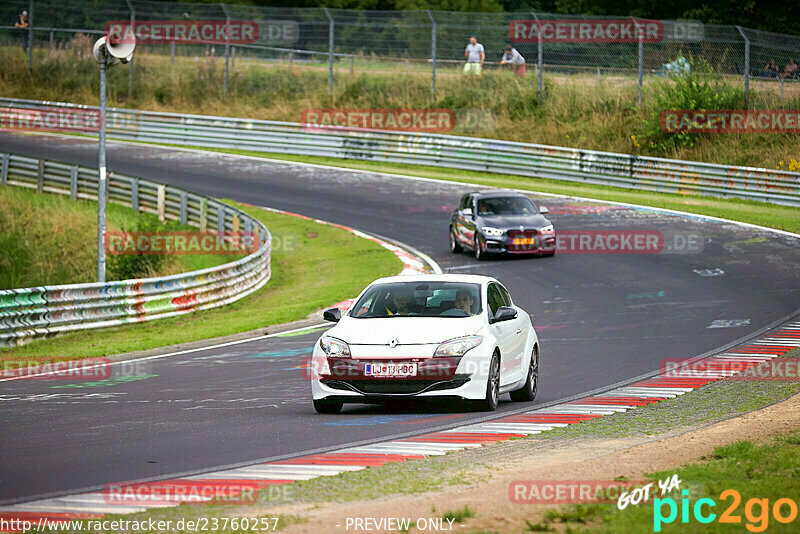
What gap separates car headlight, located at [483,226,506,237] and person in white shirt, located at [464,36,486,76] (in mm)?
17572

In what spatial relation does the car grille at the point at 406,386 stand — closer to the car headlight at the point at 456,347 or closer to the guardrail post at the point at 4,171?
the car headlight at the point at 456,347

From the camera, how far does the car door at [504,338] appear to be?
12.1 meters

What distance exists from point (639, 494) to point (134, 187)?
30523 millimetres

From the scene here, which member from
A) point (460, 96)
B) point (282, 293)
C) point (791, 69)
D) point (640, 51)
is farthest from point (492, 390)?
point (460, 96)

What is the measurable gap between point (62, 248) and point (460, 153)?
15.6 m

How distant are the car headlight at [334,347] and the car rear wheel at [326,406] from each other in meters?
0.50

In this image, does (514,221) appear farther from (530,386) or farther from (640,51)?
(640,51)

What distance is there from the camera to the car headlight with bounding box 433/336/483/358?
1152 centimetres

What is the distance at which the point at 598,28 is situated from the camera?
3944cm

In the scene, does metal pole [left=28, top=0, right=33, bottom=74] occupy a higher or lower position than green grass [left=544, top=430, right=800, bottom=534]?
higher

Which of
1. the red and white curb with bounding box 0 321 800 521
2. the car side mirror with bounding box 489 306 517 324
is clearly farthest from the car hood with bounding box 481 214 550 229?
the car side mirror with bounding box 489 306 517 324

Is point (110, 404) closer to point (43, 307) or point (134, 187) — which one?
point (43, 307)

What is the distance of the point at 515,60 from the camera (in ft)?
143

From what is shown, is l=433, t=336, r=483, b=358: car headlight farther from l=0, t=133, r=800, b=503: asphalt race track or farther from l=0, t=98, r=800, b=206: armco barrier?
l=0, t=98, r=800, b=206: armco barrier
